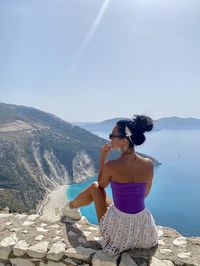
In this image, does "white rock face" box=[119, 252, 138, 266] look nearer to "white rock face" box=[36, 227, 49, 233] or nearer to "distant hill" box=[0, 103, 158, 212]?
"white rock face" box=[36, 227, 49, 233]

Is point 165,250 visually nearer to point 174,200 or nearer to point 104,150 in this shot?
point 104,150

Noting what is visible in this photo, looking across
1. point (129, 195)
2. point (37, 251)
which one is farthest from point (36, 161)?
point (129, 195)

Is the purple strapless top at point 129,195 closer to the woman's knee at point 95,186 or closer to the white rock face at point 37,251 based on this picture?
the woman's knee at point 95,186

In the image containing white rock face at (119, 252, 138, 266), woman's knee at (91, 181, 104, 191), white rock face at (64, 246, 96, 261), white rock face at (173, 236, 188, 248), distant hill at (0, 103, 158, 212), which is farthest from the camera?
distant hill at (0, 103, 158, 212)

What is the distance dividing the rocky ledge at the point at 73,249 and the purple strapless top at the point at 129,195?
0.56 m

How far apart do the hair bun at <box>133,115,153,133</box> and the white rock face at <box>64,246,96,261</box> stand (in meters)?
1.69

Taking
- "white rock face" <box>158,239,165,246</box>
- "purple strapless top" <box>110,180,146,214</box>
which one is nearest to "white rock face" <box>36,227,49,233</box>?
"purple strapless top" <box>110,180,146,214</box>

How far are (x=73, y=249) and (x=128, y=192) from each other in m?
1.06

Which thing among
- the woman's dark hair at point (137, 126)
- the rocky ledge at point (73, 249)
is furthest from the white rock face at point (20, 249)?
the woman's dark hair at point (137, 126)

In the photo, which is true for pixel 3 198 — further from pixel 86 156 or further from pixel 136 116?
pixel 136 116

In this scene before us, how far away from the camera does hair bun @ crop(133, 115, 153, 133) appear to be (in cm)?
375

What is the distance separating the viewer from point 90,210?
216 feet

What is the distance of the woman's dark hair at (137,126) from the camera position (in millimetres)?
3742

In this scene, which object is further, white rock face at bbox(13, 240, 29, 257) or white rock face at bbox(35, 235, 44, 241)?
white rock face at bbox(35, 235, 44, 241)
